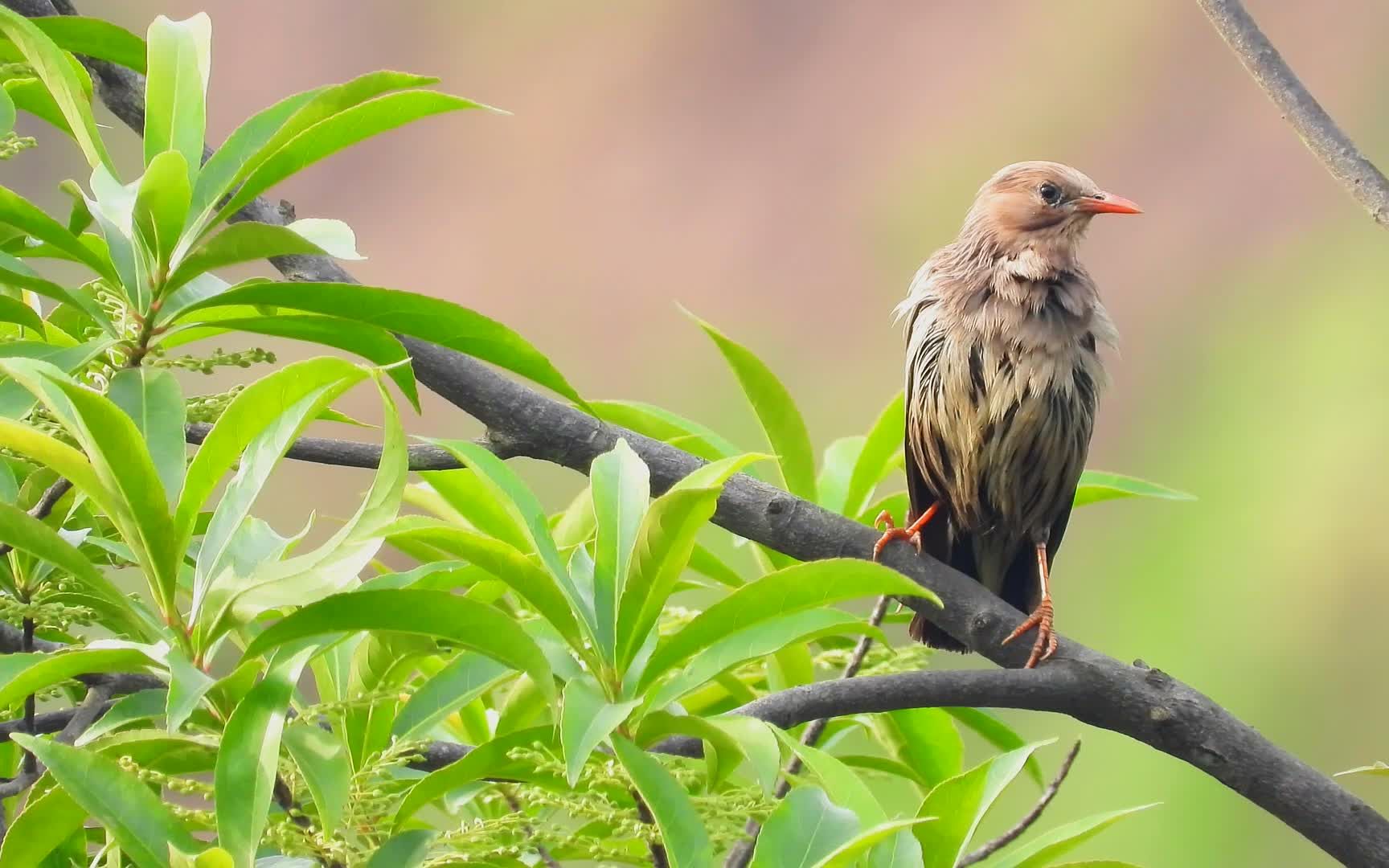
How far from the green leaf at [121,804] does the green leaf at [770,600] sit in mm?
424

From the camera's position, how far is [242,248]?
4.37ft

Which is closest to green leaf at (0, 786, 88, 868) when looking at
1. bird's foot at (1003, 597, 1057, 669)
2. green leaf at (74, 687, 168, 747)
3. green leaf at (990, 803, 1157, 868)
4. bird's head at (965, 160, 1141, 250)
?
green leaf at (74, 687, 168, 747)

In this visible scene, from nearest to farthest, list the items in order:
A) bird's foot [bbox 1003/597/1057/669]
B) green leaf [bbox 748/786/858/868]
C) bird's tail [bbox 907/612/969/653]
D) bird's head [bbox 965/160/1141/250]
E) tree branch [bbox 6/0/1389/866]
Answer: green leaf [bbox 748/786/858/868] → tree branch [bbox 6/0/1389/866] → bird's foot [bbox 1003/597/1057/669] → bird's tail [bbox 907/612/969/653] → bird's head [bbox 965/160/1141/250]

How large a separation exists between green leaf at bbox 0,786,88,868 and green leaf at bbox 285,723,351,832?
185 millimetres

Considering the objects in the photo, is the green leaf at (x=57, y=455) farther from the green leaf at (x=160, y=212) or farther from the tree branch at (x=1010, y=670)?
the tree branch at (x=1010, y=670)

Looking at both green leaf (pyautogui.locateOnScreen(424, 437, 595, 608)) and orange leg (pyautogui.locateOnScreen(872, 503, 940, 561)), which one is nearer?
green leaf (pyautogui.locateOnScreen(424, 437, 595, 608))

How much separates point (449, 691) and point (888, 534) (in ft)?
2.56

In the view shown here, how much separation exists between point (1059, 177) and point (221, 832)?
231 centimetres

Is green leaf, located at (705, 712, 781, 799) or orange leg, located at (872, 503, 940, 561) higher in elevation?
orange leg, located at (872, 503, 940, 561)

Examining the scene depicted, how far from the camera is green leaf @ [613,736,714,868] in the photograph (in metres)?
1.07

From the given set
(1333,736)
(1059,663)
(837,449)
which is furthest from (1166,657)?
(1059,663)

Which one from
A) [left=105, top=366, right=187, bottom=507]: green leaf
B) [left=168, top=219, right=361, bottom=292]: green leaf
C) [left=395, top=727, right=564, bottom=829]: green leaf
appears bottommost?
[left=395, top=727, right=564, bottom=829]: green leaf

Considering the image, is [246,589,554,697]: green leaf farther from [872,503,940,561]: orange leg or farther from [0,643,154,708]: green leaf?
[872,503,940,561]: orange leg

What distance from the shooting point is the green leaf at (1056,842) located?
1257mm
